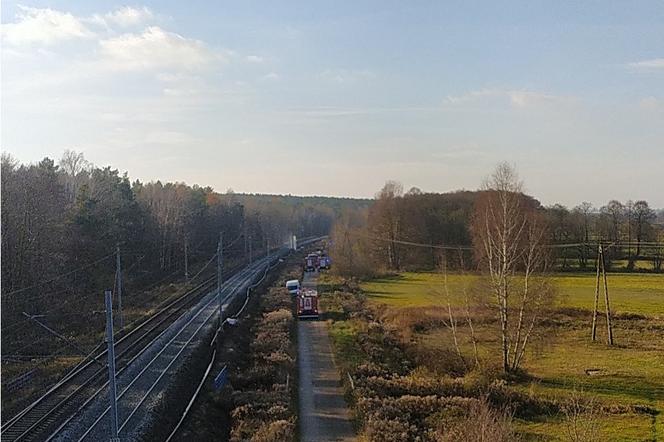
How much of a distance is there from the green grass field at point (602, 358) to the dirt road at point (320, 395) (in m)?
6.03

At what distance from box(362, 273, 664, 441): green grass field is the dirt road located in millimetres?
6030

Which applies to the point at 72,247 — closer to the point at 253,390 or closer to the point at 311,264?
the point at 253,390

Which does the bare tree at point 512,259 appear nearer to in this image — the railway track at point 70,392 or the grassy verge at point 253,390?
the grassy verge at point 253,390

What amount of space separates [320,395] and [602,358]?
16.9m

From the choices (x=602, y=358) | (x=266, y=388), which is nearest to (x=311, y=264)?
(x=602, y=358)

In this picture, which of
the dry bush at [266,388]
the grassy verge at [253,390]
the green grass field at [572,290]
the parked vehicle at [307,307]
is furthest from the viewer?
the green grass field at [572,290]

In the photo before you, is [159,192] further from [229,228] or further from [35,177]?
[35,177]

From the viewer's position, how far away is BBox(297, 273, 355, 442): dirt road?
19984 millimetres

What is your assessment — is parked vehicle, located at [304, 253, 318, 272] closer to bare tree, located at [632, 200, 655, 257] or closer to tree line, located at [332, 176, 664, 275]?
tree line, located at [332, 176, 664, 275]

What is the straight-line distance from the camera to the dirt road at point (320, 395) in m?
20.0

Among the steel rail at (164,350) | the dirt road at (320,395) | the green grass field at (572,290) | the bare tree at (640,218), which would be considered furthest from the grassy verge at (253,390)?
the bare tree at (640,218)

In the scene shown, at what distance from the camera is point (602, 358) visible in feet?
109

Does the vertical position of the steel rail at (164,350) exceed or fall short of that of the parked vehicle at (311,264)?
it falls short

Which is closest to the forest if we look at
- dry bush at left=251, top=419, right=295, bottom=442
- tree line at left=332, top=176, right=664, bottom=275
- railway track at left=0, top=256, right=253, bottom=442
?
railway track at left=0, top=256, right=253, bottom=442
